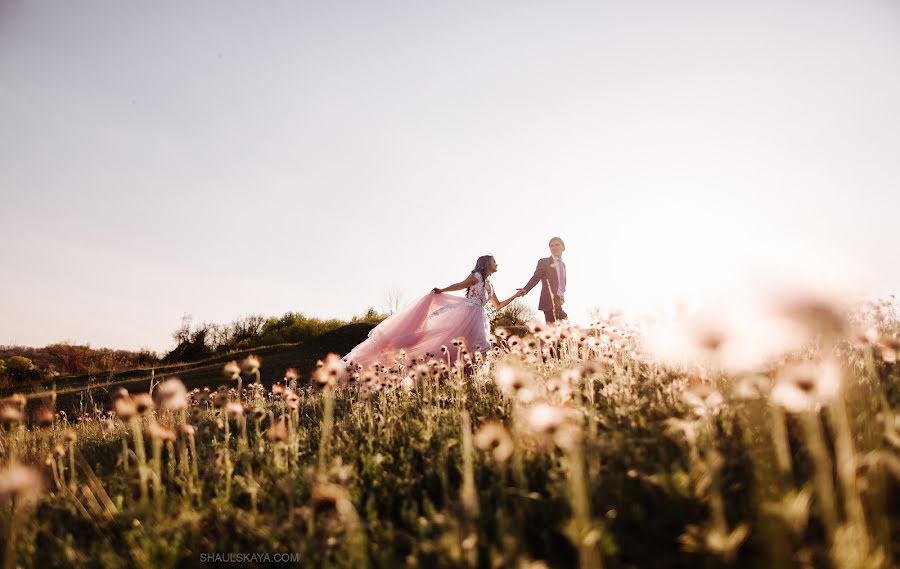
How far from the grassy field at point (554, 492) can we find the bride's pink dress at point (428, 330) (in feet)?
17.2

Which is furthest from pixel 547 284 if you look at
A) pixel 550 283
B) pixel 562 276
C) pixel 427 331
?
pixel 427 331

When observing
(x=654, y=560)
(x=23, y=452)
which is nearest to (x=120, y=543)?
(x=654, y=560)

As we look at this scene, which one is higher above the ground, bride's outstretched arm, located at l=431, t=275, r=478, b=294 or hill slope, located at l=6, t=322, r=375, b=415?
bride's outstretched arm, located at l=431, t=275, r=478, b=294

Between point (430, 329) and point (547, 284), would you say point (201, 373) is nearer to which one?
point (430, 329)

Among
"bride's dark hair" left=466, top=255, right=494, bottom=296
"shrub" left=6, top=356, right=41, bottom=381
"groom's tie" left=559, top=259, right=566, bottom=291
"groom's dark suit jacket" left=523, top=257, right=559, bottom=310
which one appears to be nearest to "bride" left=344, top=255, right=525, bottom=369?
"bride's dark hair" left=466, top=255, right=494, bottom=296

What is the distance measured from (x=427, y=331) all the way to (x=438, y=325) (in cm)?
24

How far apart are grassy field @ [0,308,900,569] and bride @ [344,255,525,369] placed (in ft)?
17.3

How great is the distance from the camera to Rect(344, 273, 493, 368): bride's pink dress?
9.46m

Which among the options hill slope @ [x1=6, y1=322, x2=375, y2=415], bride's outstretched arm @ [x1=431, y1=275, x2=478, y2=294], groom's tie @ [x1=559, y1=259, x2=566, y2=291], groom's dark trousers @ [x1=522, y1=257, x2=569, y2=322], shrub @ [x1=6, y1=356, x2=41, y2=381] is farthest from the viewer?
shrub @ [x1=6, y1=356, x2=41, y2=381]

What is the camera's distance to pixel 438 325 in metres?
9.79

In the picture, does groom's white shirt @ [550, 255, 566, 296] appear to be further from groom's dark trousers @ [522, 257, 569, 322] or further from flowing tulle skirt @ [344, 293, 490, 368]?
flowing tulle skirt @ [344, 293, 490, 368]

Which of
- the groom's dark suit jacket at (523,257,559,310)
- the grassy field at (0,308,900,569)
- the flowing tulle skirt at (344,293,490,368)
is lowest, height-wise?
the grassy field at (0,308,900,569)

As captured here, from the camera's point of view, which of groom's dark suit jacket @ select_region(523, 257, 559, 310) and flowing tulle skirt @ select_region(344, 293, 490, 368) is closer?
flowing tulle skirt @ select_region(344, 293, 490, 368)

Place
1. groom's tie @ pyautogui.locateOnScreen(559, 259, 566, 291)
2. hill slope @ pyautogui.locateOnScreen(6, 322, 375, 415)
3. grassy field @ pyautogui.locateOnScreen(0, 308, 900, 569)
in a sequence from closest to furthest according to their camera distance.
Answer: grassy field @ pyautogui.locateOnScreen(0, 308, 900, 569) < groom's tie @ pyautogui.locateOnScreen(559, 259, 566, 291) < hill slope @ pyautogui.locateOnScreen(6, 322, 375, 415)
